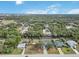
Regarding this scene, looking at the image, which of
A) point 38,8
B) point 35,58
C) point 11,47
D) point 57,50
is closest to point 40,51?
point 35,58

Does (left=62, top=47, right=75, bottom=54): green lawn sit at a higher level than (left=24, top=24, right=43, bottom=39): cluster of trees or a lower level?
lower

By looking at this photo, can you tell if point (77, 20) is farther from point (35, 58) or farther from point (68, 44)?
point (35, 58)

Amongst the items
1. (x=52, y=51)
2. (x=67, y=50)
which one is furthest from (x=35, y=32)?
(x=67, y=50)

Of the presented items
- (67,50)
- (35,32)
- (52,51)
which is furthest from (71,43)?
(35,32)

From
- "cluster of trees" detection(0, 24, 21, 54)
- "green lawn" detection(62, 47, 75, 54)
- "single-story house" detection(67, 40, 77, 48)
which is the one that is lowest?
"green lawn" detection(62, 47, 75, 54)

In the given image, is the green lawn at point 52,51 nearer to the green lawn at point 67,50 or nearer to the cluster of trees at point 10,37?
the green lawn at point 67,50

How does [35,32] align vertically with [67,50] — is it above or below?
above

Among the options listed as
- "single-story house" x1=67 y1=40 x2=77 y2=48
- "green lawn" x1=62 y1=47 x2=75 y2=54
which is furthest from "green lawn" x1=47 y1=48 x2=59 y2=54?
"single-story house" x1=67 y1=40 x2=77 y2=48

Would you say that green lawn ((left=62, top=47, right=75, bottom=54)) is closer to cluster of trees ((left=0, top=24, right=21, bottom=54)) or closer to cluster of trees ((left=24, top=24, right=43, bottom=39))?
cluster of trees ((left=24, top=24, right=43, bottom=39))

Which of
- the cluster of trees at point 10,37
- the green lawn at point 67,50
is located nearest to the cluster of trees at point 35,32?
the cluster of trees at point 10,37

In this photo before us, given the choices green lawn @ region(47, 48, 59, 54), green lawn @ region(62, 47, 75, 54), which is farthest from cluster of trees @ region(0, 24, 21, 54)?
green lawn @ region(62, 47, 75, 54)

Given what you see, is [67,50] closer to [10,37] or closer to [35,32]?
[35,32]

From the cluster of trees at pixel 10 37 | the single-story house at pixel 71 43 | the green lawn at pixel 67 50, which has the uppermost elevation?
the cluster of trees at pixel 10 37
